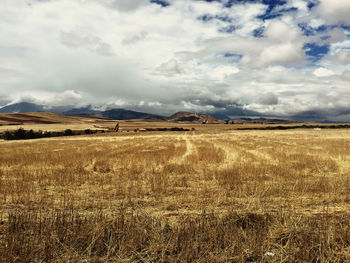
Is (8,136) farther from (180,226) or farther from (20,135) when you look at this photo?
(180,226)

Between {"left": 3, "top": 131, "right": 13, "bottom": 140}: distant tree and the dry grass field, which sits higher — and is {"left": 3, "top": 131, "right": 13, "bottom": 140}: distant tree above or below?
below

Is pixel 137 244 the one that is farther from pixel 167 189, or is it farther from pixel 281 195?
pixel 281 195

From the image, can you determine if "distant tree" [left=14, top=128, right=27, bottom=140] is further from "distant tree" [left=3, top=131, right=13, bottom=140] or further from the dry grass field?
the dry grass field

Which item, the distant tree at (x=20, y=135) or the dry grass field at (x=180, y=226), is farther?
the distant tree at (x=20, y=135)

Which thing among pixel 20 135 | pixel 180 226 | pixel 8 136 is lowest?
pixel 8 136

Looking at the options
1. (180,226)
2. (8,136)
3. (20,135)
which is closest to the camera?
(180,226)

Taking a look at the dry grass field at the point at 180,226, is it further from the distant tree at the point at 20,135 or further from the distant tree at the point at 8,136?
the distant tree at the point at 20,135

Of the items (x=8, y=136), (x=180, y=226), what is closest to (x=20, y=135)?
(x=8, y=136)

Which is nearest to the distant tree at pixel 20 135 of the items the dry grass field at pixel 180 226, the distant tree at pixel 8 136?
the distant tree at pixel 8 136

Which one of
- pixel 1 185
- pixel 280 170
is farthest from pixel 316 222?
pixel 1 185

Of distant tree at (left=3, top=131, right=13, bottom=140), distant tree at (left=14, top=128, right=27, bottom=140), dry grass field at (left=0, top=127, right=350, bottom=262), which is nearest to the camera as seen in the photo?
dry grass field at (left=0, top=127, right=350, bottom=262)

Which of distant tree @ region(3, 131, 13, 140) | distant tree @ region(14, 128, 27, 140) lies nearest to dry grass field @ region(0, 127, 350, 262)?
distant tree @ region(3, 131, 13, 140)

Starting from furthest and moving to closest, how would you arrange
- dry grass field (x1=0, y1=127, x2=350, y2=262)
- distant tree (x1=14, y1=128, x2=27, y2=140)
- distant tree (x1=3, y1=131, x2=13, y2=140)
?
distant tree (x1=14, y1=128, x2=27, y2=140) → distant tree (x1=3, y1=131, x2=13, y2=140) → dry grass field (x1=0, y1=127, x2=350, y2=262)

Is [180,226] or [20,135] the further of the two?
[20,135]
